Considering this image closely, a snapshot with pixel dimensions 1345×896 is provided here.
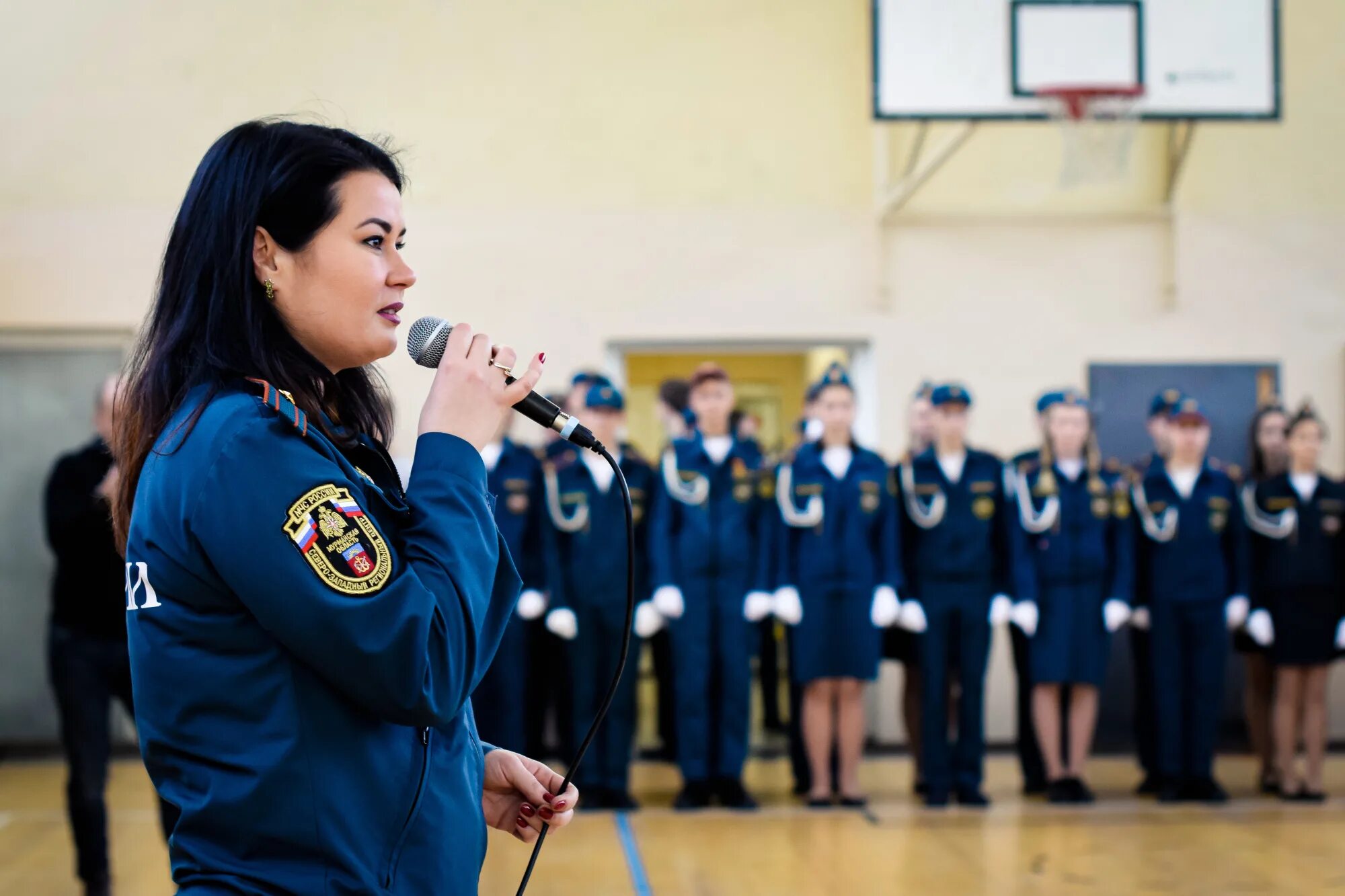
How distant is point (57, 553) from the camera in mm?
3881

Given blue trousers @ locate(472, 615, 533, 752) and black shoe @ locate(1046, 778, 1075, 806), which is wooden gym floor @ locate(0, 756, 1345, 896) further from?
blue trousers @ locate(472, 615, 533, 752)

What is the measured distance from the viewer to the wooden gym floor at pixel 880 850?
4.01m

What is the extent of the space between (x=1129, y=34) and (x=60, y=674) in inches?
189

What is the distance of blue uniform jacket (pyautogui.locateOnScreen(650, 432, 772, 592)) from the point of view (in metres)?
5.42

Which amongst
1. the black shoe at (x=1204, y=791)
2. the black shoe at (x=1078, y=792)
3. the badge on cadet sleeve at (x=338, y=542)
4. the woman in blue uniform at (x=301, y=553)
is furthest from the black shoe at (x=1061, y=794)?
the badge on cadet sleeve at (x=338, y=542)

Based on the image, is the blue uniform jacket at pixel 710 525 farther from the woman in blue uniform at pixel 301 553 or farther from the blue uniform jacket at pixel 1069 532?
the woman in blue uniform at pixel 301 553

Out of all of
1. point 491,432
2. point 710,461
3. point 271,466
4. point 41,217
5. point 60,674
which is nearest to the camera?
point 271,466

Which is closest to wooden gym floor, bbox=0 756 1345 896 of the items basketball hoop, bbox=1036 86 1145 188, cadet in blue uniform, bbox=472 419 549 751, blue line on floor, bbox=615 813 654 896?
blue line on floor, bbox=615 813 654 896

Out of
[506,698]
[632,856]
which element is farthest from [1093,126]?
[632,856]

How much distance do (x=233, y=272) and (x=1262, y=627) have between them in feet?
17.4

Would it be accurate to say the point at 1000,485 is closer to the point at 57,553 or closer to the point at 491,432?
the point at 57,553

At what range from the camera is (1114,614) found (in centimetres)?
546

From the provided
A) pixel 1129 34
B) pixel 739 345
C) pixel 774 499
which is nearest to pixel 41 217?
pixel 739 345

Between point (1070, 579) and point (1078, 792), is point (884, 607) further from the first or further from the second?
point (1078, 792)
